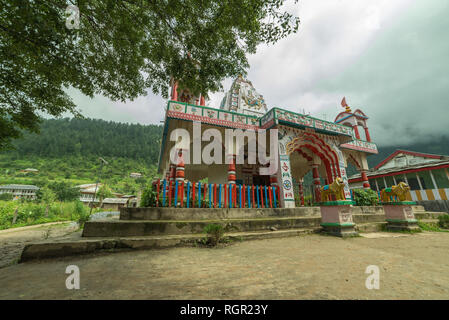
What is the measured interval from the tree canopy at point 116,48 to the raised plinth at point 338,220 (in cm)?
524

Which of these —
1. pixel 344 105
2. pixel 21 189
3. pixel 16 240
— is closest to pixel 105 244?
pixel 16 240

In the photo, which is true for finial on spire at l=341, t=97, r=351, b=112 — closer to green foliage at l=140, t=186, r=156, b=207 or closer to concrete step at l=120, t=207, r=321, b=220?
concrete step at l=120, t=207, r=321, b=220

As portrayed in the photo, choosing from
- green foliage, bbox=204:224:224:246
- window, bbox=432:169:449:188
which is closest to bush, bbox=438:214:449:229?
green foliage, bbox=204:224:224:246

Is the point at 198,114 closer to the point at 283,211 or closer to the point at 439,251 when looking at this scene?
the point at 283,211

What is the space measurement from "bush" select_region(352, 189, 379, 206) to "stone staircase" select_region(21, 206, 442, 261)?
229cm

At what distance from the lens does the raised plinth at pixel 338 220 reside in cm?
533

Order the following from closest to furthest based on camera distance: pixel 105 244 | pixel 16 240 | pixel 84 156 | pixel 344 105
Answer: pixel 105 244, pixel 16 240, pixel 344 105, pixel 84 156

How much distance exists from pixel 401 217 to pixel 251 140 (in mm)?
6613

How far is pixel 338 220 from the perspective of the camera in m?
5.43

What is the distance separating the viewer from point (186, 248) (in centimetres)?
408

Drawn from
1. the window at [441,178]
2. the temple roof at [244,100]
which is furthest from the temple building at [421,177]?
the temple roof at [244,100]

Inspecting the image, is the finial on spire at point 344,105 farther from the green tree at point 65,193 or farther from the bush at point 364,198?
the green tree at point 65,193

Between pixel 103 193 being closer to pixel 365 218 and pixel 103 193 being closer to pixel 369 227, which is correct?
pixel 365 218
